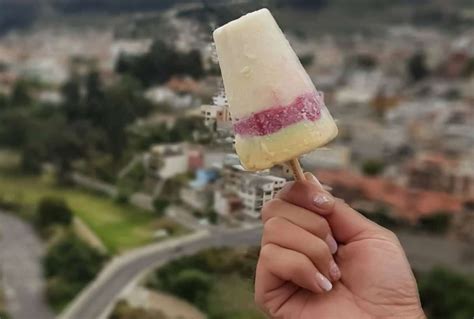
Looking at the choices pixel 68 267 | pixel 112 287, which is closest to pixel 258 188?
pixel 112 287

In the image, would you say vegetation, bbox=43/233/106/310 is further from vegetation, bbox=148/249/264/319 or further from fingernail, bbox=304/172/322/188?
fingernail, bbox=304/172/322/188

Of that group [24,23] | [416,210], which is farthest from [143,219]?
[24,23]

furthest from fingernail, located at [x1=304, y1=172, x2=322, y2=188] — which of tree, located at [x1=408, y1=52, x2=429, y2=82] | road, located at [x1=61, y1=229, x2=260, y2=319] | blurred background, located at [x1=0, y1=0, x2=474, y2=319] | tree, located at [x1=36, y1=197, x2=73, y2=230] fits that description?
tree, located at [x1=408, y1=52, x2=429, y2=82]

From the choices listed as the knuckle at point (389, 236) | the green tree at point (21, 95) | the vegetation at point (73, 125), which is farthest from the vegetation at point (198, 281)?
the green tree at point (21, 95)

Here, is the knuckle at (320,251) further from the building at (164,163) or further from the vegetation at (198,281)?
the building at (164,163)

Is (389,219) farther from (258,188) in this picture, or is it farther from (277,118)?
(277,118)
